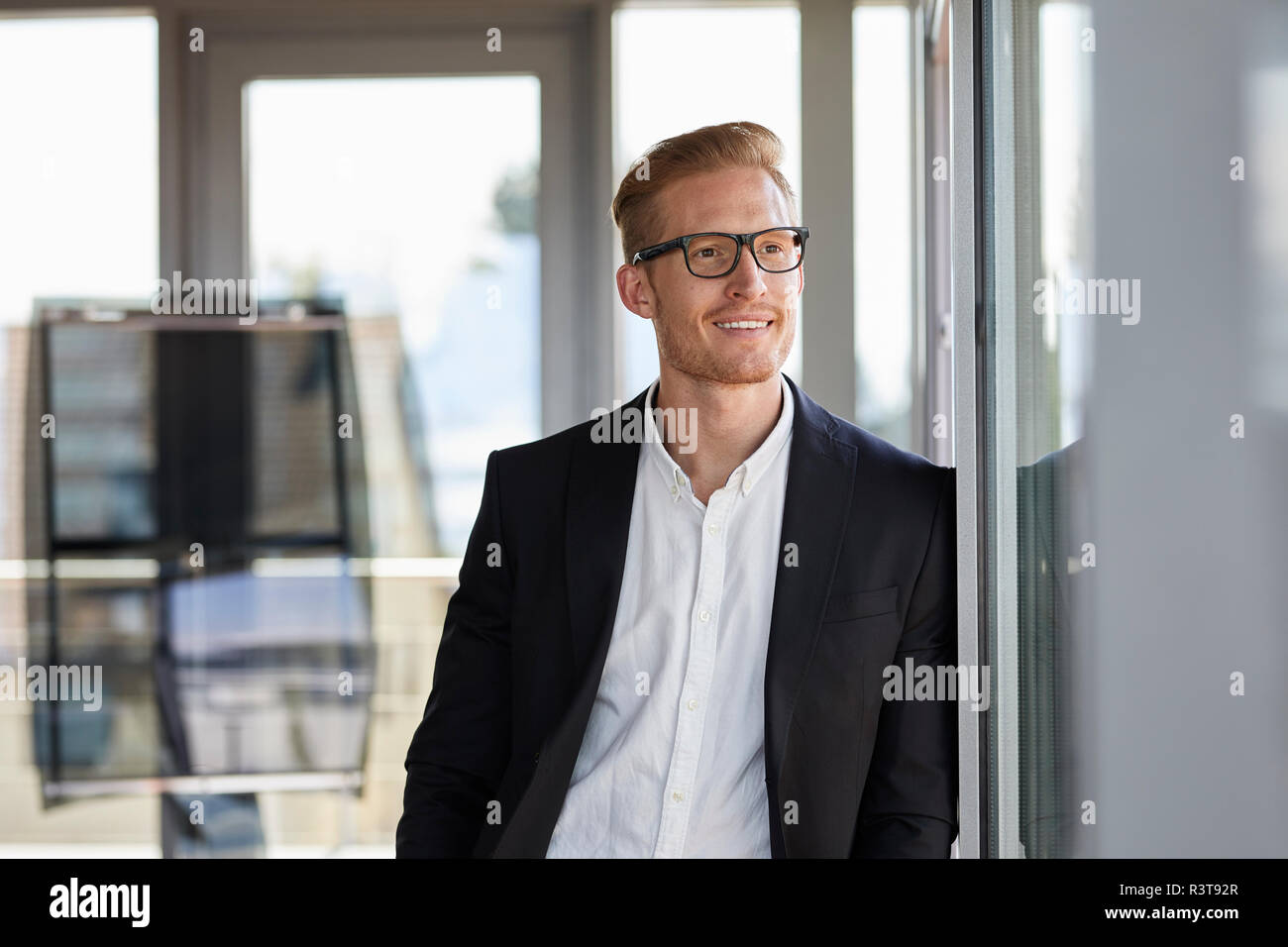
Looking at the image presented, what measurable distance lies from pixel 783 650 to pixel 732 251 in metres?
0.47

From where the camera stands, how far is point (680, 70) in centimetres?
268

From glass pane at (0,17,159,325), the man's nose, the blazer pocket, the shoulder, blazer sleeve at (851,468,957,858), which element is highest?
glass pane at (0,17,159,325)

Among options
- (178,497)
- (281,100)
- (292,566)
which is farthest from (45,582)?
(281,100)

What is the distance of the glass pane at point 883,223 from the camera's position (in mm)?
2600

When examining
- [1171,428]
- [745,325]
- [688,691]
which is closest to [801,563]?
[688,691]

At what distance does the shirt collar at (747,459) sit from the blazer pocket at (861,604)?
0.18 m

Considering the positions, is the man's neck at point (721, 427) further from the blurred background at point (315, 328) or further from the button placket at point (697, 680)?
the blurred background at point (315, 328)

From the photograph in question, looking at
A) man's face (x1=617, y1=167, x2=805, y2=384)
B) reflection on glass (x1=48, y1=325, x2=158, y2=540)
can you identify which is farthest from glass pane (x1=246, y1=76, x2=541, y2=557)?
man's face (x1=617, y1=167, x2=805, y2=384)

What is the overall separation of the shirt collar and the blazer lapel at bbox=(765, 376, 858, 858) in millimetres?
18

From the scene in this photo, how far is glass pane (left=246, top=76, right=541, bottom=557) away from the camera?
8.84 feet

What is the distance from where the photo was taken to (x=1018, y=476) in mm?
1067

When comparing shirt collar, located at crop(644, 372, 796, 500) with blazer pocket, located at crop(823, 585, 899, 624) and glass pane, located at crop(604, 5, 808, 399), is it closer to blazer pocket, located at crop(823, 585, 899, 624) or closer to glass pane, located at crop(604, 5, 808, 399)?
blazer pocket, located at crop(823, 585, 899, 624)

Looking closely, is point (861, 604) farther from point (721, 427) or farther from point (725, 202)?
point (725, 202)
